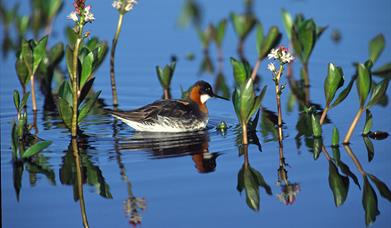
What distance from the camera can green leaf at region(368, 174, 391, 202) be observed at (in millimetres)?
9172

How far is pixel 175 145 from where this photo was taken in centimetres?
1130

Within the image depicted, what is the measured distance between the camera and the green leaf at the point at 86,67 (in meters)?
10.6

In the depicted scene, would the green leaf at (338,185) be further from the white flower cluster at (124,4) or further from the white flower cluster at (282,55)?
the white flower cluster at (124,4)

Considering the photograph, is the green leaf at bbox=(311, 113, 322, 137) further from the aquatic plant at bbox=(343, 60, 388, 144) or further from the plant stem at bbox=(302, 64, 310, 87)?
the plant stem at bbox=(302, 64, 310, 87)

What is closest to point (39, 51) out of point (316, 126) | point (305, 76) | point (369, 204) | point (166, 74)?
point (166, 74)

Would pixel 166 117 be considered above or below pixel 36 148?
above

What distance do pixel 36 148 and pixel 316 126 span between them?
388cm

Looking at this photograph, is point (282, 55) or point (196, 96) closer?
point (282, 55)

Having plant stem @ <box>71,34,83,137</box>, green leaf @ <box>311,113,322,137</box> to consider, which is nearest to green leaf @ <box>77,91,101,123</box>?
plant stem @ <box>71,34,83,137</box>

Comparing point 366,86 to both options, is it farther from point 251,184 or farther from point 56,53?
point 56,53

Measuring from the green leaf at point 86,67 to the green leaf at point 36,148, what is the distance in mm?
1274

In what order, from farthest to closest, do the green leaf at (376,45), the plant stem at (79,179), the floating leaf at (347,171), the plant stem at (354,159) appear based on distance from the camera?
the green leaf at (376,45), the plant stem at (354,159), the floating leaf at (347,171), the plant stem at (79,179)

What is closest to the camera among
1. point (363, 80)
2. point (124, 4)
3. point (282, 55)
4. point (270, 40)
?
point (363, 80)

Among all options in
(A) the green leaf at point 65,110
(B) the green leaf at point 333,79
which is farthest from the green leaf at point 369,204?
(A) the green leaf at point 65,110
